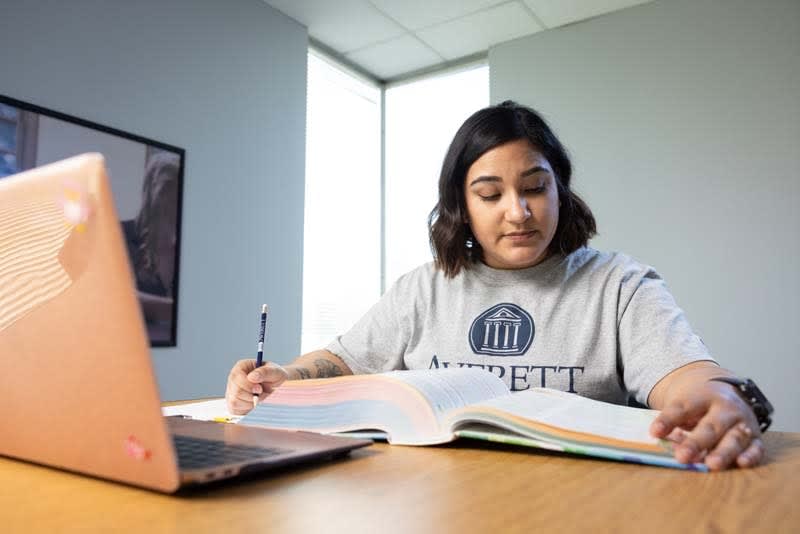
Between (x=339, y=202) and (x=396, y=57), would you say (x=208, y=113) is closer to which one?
(x=339, y=202)

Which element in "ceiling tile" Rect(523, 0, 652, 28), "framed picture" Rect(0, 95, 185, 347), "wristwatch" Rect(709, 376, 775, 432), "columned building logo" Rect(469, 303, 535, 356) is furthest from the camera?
"ceiling tile" Rect(523, 0, 652, 28)

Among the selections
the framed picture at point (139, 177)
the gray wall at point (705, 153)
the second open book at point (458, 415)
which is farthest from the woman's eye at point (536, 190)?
the gray wall at point (705, 153)

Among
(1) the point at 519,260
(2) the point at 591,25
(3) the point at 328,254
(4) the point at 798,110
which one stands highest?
(2) the point at 591,25

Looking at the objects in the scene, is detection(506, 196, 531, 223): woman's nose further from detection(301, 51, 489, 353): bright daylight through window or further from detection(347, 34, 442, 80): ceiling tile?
detection(347, 34, 442, 80): ceiling tile

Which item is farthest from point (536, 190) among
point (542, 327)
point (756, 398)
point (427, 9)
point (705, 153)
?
point (427, 9)

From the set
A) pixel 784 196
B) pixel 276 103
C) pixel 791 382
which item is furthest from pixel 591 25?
pixel 791 382

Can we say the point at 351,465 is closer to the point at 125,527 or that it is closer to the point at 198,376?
the point at 125,527

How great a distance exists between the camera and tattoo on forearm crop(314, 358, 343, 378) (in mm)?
1203

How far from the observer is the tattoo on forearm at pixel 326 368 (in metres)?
1.20

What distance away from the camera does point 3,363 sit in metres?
0.49

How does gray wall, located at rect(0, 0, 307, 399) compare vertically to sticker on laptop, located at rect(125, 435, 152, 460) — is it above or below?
above

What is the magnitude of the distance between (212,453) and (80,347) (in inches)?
6.1

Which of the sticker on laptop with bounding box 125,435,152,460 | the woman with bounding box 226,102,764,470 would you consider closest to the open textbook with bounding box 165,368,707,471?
the woman with bounding box 226,102,764,470

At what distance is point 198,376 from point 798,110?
288 centimetres
